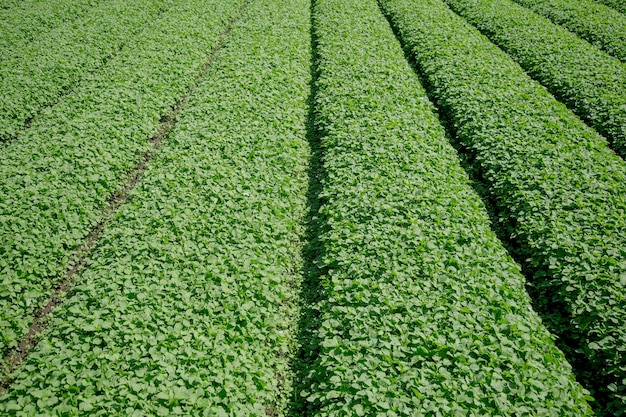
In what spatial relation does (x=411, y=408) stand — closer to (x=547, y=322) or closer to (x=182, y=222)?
(x=547, y=322)

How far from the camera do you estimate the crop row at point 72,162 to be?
24.1 feet

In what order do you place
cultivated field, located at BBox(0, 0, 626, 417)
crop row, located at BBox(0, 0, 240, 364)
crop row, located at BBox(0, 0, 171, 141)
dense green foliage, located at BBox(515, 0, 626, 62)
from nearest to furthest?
cultivated field, located at BBox(0, 0, 626, 417), crop row, located at BBox(0, 0, 240, 364), crop row, located at BBox(0, 0, 171, 141), dense green foliage, located at BBox(515, 0, 626, 62)

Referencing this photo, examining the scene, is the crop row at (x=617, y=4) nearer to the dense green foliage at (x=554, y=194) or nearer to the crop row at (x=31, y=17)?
the dense green foliage at (x=554, y=194)

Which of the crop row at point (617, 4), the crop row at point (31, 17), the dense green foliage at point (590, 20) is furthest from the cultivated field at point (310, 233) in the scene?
the crop row at point (617, 4)

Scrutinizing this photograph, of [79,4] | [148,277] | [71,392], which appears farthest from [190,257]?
[79,4]

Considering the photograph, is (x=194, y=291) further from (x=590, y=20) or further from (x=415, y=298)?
(x=590, y=20)

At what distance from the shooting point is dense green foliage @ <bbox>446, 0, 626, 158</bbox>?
1231 cm

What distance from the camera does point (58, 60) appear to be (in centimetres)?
1411

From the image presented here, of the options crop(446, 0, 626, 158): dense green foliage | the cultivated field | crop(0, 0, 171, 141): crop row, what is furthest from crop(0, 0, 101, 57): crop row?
crop(446, 0, 626, 158): dense green foliage

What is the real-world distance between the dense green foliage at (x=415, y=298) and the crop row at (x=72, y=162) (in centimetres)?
508

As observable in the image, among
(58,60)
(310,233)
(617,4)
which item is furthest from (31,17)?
(617,4)

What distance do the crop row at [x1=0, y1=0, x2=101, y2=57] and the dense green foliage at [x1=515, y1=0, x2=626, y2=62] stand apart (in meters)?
23.7

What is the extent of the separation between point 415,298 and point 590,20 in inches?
823

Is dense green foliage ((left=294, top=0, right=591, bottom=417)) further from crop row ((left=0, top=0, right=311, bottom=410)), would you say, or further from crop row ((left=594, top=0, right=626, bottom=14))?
crop row ((left=594, top=0, right=626, bottom=14))
